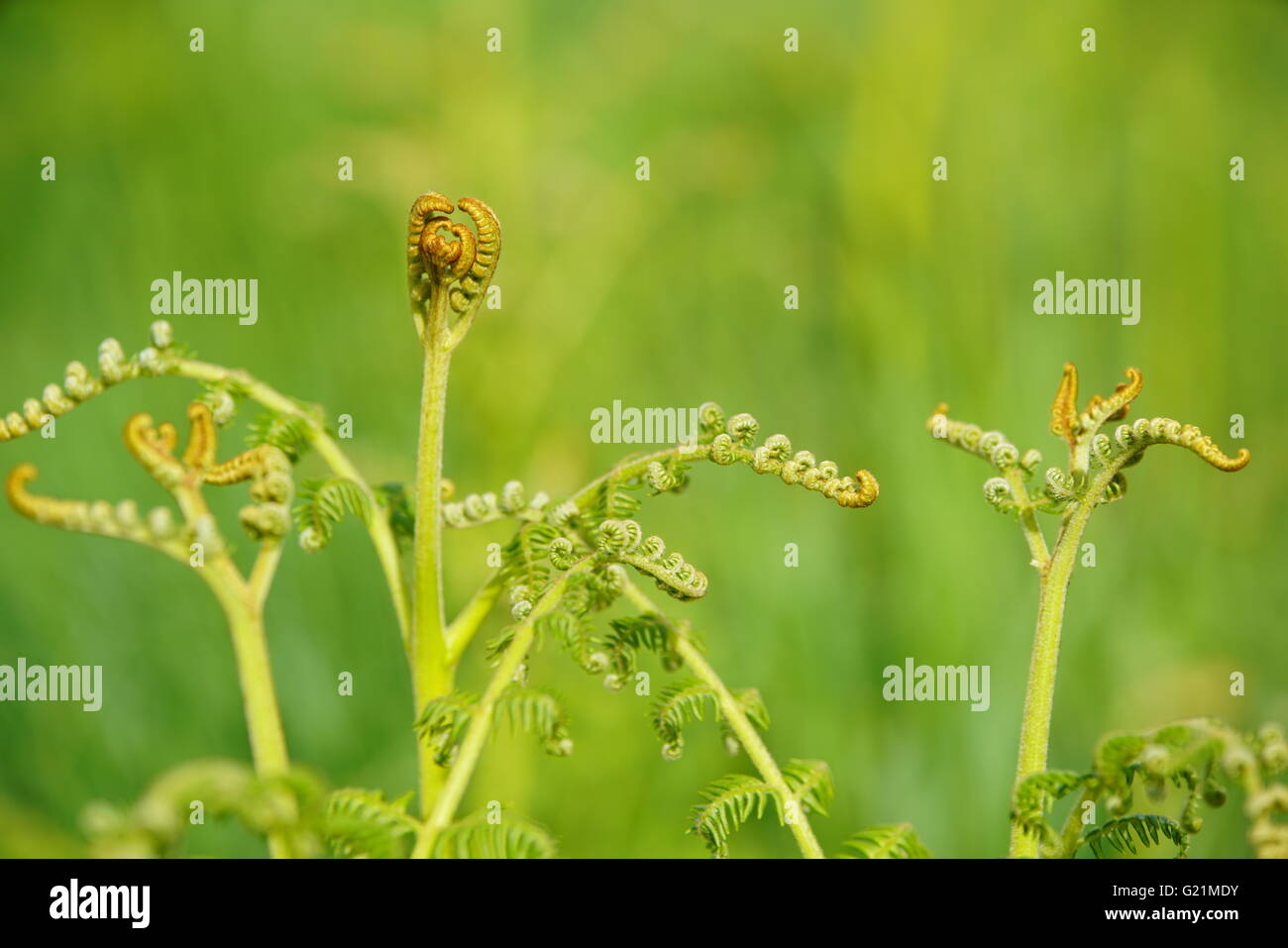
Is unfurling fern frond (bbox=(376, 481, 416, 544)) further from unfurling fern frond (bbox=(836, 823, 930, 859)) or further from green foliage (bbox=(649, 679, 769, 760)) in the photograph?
unfurling fern frond (bbox=(836, 823, 930, 859))

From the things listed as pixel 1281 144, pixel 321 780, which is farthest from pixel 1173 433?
pixel 1281 144

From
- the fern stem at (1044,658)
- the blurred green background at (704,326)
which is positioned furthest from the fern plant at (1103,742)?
the blurred green background at (704,326)

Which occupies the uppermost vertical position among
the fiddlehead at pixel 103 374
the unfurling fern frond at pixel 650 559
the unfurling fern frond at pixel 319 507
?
the fiddlehead at pixel 103 374

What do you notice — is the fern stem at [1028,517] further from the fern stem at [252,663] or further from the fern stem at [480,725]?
the fern stem at [252,663]

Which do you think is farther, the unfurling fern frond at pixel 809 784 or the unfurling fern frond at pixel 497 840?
the unfurling fern frond at pixel 809 784

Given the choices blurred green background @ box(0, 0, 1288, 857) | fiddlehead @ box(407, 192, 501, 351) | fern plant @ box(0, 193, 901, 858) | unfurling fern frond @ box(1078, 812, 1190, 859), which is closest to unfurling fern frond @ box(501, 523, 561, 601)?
fern plant @ box(0, 193, 901, 858)

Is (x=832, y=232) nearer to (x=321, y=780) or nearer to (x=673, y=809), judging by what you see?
(x=673, y=809)
